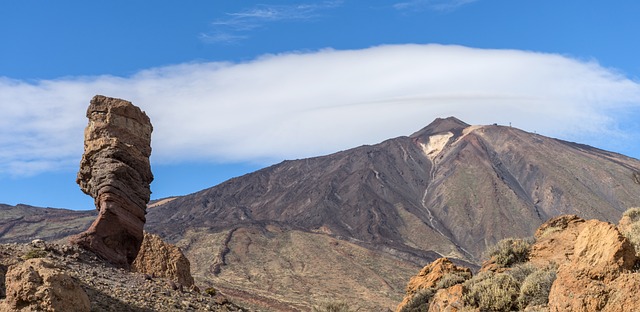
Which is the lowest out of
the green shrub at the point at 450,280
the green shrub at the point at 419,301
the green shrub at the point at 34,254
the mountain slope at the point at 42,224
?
the green shrub at the point at 419,301

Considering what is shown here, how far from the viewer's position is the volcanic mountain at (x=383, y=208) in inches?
3007

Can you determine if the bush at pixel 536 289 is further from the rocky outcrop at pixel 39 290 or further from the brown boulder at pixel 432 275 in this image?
the rocky outcrop at pixel 39 290

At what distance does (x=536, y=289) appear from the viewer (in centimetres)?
1345

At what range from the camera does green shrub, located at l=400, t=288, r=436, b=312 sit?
53.6 ft

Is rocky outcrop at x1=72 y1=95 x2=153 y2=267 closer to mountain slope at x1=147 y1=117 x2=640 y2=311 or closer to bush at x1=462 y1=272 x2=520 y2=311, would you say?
bush at x1=462 y1=272 x2=520 y2=311

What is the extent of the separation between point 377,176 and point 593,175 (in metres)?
45.6

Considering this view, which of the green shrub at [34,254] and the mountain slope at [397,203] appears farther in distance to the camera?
the mountain slope at [397,203]

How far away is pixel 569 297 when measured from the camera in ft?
35.6

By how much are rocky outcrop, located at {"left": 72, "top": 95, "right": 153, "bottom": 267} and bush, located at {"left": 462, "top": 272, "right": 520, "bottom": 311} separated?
33.3ft

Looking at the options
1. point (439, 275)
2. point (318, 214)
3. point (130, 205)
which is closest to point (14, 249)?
point (130, 205)

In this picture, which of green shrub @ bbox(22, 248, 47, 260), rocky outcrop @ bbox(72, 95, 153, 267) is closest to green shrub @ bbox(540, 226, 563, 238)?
rocky outcrop @ bbox(72, 95, 153, 267)

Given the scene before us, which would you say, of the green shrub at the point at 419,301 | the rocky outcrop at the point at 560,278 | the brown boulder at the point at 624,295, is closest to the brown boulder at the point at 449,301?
the rocky outcrop at the point at 560,278

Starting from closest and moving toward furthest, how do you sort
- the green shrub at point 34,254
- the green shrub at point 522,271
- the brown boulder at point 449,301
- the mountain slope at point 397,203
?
the brown boulder at point 449,301 < the green shrub at point 522,271 < the green shrub at point 34,254 < the mountain slope at point 397,203

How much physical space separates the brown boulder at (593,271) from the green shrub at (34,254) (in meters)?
12.0
